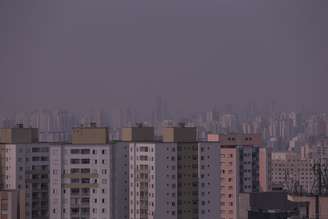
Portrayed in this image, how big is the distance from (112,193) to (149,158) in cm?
34

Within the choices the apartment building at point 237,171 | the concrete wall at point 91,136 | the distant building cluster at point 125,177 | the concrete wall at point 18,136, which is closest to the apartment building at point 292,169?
the apartment building at point 237,171

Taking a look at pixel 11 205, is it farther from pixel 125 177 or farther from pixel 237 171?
pixel 237 171

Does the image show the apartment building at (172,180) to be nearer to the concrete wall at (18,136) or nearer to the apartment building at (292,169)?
the concrete wall at (18,136)

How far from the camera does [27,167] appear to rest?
27.9 feet

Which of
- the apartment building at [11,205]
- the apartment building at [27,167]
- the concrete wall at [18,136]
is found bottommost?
the apartment building at [11,205]

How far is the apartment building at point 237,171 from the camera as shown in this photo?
31.1 ft

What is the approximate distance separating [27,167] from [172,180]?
909mm

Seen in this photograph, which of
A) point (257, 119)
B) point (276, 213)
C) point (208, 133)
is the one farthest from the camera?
point (257, 119)

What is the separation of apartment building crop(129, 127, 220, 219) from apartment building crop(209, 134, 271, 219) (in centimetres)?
29

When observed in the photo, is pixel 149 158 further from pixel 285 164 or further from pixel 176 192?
pixel 285 164

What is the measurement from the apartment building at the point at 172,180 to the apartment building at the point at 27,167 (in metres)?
Result: 0.55

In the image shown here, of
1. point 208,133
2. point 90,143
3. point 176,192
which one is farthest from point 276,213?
point 208,133

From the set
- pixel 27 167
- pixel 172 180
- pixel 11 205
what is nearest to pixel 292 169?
pixel 172 180

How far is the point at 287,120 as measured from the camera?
13.8 metres
